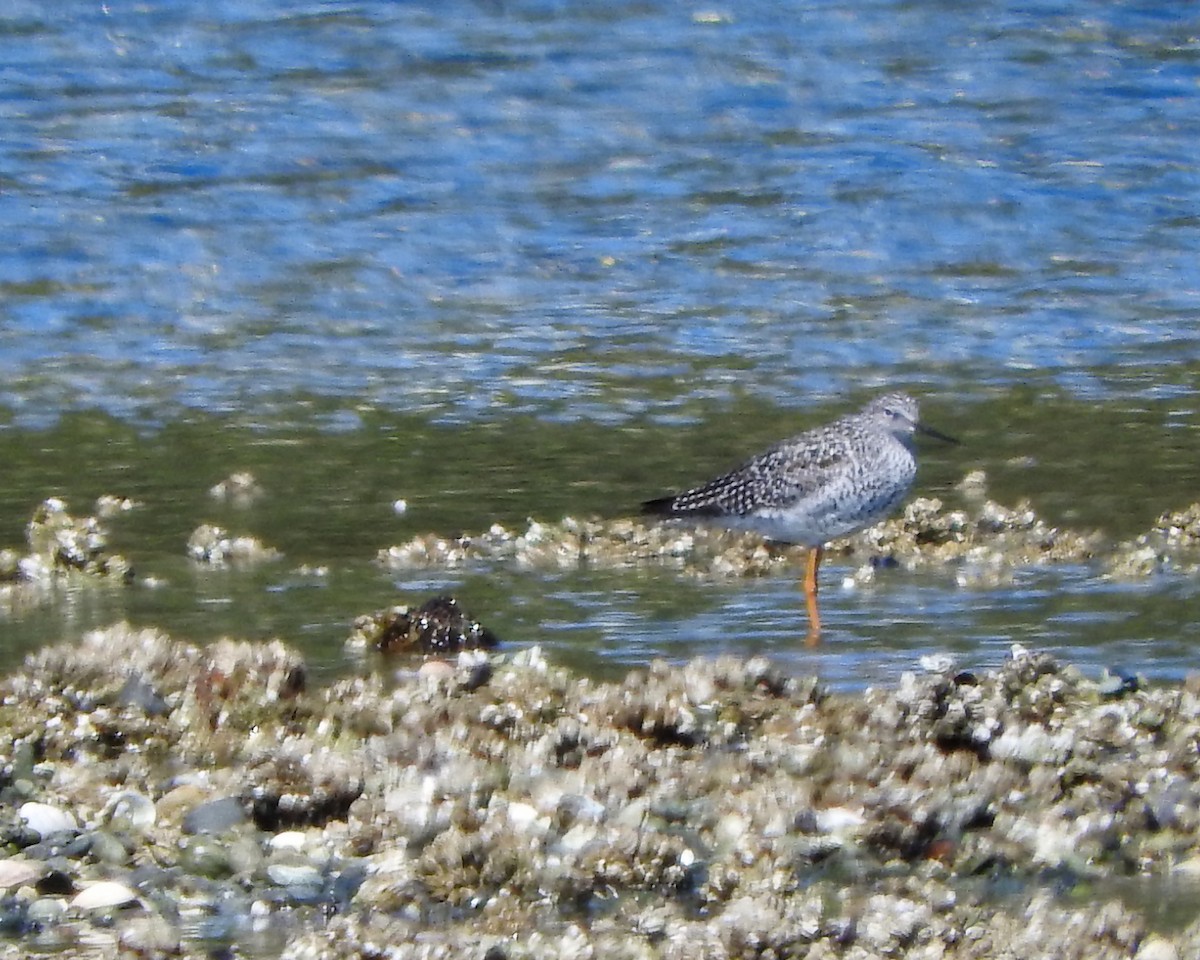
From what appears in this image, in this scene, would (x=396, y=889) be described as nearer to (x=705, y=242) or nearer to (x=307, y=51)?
(x=705, y=242)

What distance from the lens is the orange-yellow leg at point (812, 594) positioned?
11062 millimetres

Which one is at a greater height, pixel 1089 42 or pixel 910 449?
pixel 1089 42

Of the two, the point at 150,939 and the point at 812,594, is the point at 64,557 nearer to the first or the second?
the point at 812,594

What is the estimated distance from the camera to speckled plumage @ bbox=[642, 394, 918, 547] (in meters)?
13.0

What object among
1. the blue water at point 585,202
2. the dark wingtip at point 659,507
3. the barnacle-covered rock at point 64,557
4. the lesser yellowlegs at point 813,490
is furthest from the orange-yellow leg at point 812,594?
the blue water at point 585,202

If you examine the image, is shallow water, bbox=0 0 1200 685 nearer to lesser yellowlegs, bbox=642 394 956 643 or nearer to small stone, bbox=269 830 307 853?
lesser yellowlegs, bbox=642 394 956 643

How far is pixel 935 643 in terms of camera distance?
10734 mm

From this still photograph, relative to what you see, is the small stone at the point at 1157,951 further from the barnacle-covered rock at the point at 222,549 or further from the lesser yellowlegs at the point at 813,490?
the barnacle-covered rock at the point at 222,549

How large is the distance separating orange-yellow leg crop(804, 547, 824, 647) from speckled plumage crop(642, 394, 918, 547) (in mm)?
202

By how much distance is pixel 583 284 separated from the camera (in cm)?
2156

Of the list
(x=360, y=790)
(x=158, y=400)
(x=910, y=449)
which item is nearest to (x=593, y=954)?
(x=360, y=790)

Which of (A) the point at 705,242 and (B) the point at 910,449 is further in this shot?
(A) the point at 705,242

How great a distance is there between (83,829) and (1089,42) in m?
25.1

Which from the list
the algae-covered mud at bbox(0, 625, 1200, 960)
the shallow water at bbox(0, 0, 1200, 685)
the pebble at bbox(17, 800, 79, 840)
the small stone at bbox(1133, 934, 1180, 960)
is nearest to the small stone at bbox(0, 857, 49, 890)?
the algae-covered mud at bbox(0, 625, 1200, 960)
